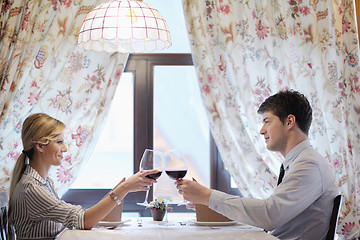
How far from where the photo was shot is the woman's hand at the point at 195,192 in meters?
1.74

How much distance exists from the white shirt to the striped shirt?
580mm

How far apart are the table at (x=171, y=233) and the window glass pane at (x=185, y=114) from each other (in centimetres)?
131

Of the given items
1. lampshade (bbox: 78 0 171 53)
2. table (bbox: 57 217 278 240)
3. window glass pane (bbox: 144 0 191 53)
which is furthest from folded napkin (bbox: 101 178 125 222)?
window glass pane (bbox: 144 0 191 53)

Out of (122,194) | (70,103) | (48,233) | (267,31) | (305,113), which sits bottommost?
(48,233)

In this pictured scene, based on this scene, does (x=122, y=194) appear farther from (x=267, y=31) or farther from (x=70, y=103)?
(x=267, y=31)

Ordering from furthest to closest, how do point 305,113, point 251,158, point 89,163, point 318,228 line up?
1. point 89,163
2. point 251,158
3. point 305,113
4. point 318,228

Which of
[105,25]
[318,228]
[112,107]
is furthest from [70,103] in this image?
[318,228]

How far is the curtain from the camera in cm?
283

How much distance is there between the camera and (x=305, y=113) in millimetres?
1963

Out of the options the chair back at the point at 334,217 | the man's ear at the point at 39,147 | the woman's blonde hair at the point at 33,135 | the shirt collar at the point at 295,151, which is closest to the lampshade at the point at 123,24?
the woman's blonde hair at the point at 33,135

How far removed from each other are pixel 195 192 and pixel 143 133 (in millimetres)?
1461

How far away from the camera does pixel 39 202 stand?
1812mm

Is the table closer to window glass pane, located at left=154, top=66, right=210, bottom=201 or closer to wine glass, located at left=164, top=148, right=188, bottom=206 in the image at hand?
wine glass, located at left=164, top=148, right=188, bottom=206

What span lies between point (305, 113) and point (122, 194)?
2.90 ft
